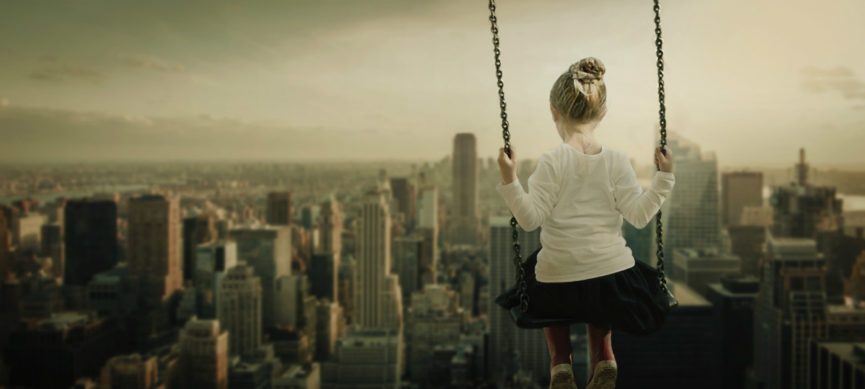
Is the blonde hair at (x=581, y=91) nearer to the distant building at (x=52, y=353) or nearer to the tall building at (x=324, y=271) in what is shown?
the distant building at (x=52, y=353)

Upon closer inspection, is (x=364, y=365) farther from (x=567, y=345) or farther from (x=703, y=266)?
(x=567, y=345)

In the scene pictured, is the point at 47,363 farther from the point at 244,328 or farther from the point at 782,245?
the point at 782,245

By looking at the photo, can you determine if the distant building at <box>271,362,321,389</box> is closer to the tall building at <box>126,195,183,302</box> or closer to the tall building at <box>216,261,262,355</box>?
the tall building at <box>216,261,262,355</box>

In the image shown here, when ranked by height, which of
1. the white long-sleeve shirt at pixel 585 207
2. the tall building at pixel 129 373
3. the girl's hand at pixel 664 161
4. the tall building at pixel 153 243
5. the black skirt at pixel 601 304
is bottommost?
the tall building at pixel 129 373

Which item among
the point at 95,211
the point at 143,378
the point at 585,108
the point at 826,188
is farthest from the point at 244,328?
the point at 585,108

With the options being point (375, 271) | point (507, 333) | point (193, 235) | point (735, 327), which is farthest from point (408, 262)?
point (735, 327)

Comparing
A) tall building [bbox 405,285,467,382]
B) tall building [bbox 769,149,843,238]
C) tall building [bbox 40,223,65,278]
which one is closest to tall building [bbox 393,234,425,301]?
tall building [bbox 405,285,467,382]

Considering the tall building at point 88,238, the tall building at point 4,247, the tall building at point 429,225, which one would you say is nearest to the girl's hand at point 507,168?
the tall building at point 4,247
